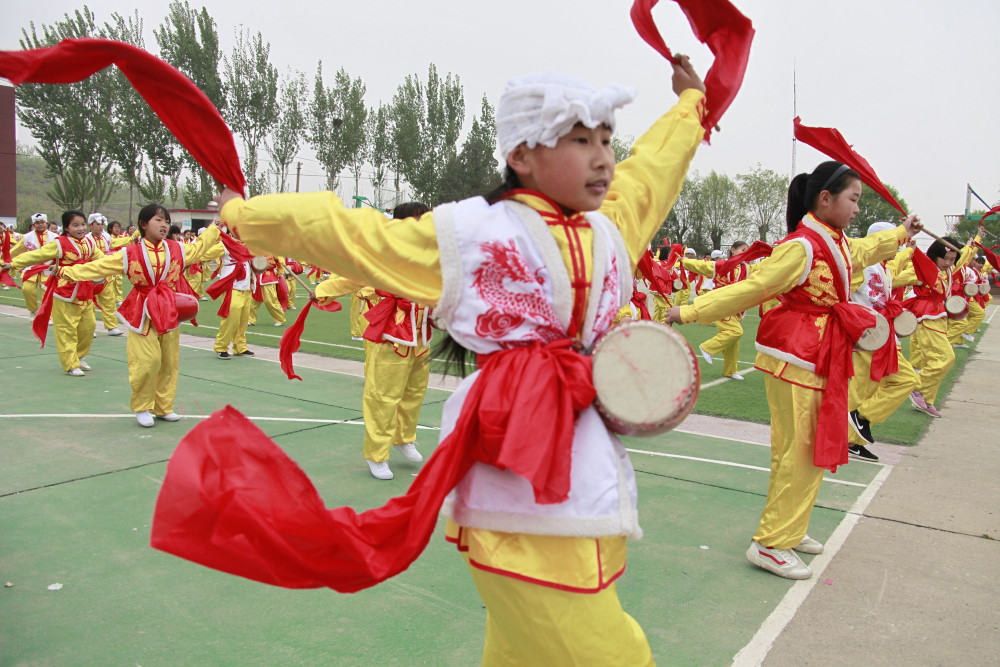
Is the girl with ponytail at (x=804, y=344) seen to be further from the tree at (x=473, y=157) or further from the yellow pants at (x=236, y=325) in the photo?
the tree at (x=473, y=157)

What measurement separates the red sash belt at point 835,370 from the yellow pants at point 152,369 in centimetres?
517

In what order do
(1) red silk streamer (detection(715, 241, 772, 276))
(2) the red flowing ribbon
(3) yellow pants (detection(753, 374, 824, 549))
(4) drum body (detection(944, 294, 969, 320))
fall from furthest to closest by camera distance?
(4) drum body (detection(944, 294, 969, 320)) → (2) the red flowing ribbon → (1) red silk streamer (detection(715, 241, 772, 276)) → (3) yellow pants (detection(753, 374, 824, 549))

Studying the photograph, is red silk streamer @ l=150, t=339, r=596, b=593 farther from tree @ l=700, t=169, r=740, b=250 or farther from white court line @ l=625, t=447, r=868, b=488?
tree @ l=700, t=169, r=740, b=250

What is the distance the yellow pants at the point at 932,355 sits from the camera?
849 cm

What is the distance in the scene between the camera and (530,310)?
187 centimetres

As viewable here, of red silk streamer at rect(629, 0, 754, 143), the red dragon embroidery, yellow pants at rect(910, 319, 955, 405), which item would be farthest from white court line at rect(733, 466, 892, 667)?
yellow pants at rect(910, 319, 955, 405)

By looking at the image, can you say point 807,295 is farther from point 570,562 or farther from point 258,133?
point 258,133

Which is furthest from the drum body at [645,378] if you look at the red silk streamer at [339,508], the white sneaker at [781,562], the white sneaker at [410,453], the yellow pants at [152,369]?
the yellow pants at [152,369]

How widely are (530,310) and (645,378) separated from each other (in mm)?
335

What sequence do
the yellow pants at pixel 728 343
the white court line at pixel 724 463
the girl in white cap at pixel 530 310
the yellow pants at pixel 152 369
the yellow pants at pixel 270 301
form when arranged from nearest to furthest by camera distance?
the girl in white cap at pixel 530 310 → the white court line at pixel 724 463 → the yellow pants at pixel 152 369 → the yellow pants at pixel 728 343 → the yellow pants at pixel 270 301

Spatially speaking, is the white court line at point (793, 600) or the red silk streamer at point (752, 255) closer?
the white court line at point (793, 600)

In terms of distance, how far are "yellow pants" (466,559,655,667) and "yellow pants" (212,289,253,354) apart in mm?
9217

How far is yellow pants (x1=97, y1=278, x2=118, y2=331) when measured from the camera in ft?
40.4

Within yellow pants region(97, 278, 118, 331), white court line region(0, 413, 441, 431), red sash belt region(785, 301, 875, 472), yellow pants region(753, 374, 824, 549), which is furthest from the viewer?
yellow pants region(97, 278, 118, 331)
